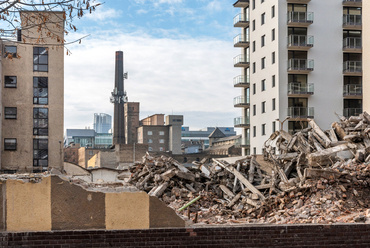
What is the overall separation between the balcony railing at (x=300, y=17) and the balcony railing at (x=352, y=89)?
7836mm

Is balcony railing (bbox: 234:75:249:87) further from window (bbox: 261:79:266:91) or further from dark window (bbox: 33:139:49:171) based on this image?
dark window (bbox: 33:139:49:171)

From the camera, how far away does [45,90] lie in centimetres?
3728

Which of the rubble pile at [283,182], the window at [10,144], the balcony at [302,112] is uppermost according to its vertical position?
the balcony at [302,112]

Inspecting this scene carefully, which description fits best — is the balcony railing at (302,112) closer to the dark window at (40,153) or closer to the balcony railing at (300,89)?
the balcony railing at (300,89)

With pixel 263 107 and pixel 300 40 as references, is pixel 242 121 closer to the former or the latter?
pixel 263 107

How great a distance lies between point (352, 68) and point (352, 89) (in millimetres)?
2185

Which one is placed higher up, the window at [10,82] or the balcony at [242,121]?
the window at [10,82]

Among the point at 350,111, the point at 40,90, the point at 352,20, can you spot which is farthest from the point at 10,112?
the point at 352,20

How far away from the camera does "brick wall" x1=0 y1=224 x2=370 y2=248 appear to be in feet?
21.7

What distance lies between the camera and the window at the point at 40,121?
36969mm

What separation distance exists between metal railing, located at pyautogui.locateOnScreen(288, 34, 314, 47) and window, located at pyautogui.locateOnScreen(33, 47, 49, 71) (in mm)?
24150

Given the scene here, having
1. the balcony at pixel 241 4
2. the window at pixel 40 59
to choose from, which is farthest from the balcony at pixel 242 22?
the window at pixel 40 59

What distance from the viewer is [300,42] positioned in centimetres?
3928

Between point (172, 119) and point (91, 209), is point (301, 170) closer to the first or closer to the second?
point (91, 209)
